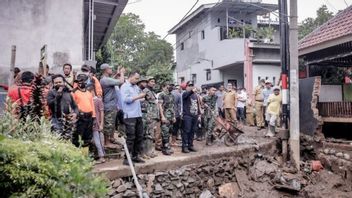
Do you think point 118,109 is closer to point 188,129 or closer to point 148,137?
point 148,137

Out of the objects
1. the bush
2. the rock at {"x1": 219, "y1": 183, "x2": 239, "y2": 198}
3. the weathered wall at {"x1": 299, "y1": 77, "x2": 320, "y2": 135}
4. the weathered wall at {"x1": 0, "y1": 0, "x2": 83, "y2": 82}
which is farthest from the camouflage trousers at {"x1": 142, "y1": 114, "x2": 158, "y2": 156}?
the weathered wall at {"x1": 299, "y1": 77, "x2": 320, "y2": 135}

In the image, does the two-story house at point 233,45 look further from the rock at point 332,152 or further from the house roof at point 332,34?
the rock at point 332,152

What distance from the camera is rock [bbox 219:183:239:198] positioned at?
8.98 meters

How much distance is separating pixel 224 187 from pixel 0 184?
6.75 metres

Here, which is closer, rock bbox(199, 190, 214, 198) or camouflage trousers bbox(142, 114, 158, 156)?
camouflage trousers bbox(142, 114, 158, 156)

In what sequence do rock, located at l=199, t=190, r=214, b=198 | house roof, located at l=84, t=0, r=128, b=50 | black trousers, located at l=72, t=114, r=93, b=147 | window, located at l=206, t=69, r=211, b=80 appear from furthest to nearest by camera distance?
window, located at l=206, t=69, r=211, b=80 → house roof, located at l=84, t=0, r=128, b=50 → rock, located at l=199, t=190, r=214, b=198 → black trousers, located at l=72, t=114, r=93, b=147


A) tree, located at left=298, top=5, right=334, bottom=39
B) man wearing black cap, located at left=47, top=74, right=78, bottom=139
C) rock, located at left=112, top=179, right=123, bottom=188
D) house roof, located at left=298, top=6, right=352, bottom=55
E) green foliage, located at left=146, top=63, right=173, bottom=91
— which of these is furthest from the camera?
tree, located at left=298, top=5, right=334, bottom=39

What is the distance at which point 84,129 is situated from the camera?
6777mm

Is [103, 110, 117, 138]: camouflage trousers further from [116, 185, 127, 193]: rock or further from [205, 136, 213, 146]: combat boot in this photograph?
[205, 136, 213, 146]: combat boot

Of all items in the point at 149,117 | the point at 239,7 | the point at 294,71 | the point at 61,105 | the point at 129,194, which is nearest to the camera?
the point at 61,105

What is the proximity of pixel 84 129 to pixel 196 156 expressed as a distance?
3.10 m

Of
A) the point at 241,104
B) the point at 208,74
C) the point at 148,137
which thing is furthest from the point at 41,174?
the point at 208,74

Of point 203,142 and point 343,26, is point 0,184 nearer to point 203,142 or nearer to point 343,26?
point 203,142

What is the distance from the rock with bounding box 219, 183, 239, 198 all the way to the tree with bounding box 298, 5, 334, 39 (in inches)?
852
